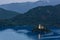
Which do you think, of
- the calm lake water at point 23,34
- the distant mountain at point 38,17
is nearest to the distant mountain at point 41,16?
the distant mountain at point 38,17

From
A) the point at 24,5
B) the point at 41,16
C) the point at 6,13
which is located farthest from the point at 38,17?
the point at 6,13

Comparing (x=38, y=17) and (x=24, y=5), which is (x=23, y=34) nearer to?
(x=38, y=17)

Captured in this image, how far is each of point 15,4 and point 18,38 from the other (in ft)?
2.14

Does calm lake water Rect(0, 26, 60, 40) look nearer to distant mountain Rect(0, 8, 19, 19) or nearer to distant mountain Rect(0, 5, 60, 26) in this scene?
distant mountain Rect(0, 5, 60, 26)

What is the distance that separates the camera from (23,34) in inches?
130

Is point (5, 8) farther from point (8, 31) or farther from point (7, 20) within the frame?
point (8, 31)

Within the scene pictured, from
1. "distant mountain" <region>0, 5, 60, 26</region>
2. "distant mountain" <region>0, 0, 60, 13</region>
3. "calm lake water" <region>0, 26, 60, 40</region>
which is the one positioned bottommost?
"calm lake water" <region>0, 26, 60, 40</region>

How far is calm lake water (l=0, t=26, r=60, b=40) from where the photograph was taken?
328 cm

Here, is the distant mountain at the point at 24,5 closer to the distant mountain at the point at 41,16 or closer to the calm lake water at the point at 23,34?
the distant mountain at the point at 41,16

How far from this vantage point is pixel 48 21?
11.0 feet

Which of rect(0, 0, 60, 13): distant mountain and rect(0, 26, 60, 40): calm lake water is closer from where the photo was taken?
rect(0, 26, 60, 40): calm lake water

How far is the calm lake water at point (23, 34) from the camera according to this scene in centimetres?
328

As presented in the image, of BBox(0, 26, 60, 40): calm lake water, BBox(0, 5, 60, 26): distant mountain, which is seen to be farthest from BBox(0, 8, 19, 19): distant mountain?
BBox(0, 26, 60, 40): calm lake water

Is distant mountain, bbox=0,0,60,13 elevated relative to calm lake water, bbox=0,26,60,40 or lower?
elevated
